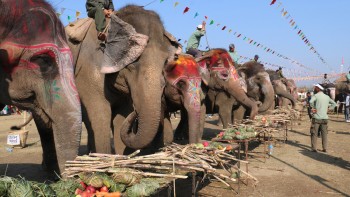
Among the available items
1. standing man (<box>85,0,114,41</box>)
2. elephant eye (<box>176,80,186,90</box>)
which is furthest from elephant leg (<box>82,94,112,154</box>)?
elephant eye (<box>176,80,186,90</box>)

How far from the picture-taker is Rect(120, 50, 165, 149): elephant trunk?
4.87 meters

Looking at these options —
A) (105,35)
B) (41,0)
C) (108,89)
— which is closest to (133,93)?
(108,89)

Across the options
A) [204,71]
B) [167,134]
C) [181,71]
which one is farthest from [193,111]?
[204,71]

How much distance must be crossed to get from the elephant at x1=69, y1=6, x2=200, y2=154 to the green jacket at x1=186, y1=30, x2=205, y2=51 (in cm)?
640

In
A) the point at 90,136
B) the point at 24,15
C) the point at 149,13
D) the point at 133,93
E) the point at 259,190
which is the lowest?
the point at 259,190

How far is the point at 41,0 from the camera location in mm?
4066

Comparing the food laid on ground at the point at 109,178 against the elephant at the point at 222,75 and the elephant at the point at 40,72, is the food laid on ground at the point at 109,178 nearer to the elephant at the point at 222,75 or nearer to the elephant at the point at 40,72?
the elephant at the point at 40,72

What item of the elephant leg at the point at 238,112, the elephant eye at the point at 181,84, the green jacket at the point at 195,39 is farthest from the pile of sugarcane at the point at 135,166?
the elephant leg at the point at 238,112

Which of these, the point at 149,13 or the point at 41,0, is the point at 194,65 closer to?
the point at 149,13

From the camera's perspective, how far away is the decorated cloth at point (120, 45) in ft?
17.1

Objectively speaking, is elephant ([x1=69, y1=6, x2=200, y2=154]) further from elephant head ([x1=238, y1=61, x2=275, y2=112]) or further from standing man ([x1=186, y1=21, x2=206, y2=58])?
elephant head ([x1=238, y1=61, x2=275, y2=112])

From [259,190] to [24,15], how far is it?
4.94m

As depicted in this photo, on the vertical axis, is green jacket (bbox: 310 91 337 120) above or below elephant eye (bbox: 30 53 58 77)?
below

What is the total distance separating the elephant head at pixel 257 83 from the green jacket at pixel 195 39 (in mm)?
2843
